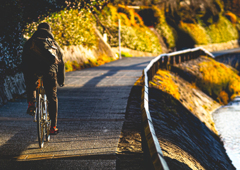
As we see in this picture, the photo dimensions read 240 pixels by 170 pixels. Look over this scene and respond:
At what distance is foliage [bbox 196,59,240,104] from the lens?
1795cm

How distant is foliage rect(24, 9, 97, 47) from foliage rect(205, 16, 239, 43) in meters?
31.0

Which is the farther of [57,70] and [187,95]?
[187,95]

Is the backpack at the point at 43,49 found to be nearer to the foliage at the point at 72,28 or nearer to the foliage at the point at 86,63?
the foliage at the point at 72,28

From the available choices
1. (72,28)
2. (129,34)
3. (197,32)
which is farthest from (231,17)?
(72,28)

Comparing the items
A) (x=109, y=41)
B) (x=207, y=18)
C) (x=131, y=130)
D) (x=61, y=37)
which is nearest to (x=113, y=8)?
(x=109, y=41)

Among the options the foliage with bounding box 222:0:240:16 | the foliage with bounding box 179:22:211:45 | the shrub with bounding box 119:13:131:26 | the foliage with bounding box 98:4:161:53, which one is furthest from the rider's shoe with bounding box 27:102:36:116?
the foliage with bounding box 222:0:240:16

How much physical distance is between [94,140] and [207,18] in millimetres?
45652

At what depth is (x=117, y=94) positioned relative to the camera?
9.83 m

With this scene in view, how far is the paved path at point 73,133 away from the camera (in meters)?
4.76

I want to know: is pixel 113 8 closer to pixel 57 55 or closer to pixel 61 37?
pixel 61 37

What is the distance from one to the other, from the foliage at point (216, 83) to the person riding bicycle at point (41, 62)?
13.4 m

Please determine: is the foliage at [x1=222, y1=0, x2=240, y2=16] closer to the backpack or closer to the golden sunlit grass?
the golden sunlit grass

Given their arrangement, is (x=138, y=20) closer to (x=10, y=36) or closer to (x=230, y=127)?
(x=230, y=127)

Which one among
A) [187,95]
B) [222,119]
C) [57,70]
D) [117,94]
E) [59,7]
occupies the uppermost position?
[59,7]
